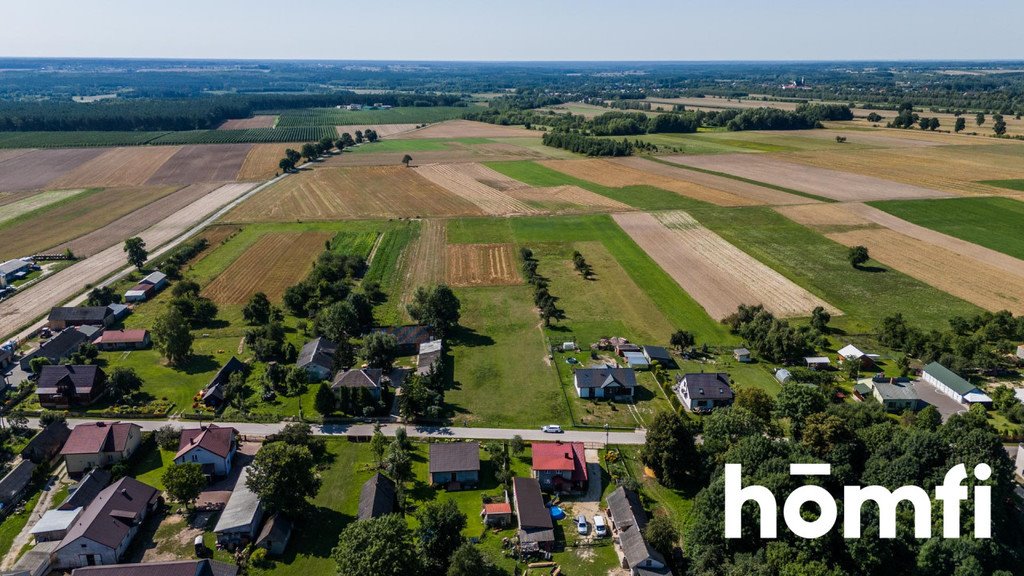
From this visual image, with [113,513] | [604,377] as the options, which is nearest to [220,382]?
[113,513]

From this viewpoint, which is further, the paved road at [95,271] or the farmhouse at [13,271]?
the farmhouse at [13,271]

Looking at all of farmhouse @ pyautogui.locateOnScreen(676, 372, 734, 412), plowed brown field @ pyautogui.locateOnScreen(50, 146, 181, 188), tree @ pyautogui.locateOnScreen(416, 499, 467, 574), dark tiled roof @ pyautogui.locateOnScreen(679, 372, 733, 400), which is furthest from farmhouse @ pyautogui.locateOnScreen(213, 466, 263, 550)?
plowed brown field @ pyautogui.locateOnScreen(50, 146, 181, 188)

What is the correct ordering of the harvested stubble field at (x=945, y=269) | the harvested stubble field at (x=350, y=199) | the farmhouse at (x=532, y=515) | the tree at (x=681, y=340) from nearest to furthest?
1. the farmhouse at (x=532, y=515)
2. the tree at (x=681, y=340)
3. the harvested stubble field at (x=945, y=269)
4. the harvested stubble field at (x=350, y=199)

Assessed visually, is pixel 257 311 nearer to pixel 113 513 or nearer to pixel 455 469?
pixel 113 513

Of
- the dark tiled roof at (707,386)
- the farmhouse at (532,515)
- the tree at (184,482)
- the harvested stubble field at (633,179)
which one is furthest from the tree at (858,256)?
the tree at (184,482)

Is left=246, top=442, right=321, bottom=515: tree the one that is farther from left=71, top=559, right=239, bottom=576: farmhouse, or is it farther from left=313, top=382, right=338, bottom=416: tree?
left=313, top=382, right=338, bottom=416: tree

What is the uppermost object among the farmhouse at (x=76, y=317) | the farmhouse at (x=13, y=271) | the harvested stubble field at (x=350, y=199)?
the harvested stubble field at (x=350, y=199)

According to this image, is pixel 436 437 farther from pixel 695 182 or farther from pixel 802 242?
pixel 695 182

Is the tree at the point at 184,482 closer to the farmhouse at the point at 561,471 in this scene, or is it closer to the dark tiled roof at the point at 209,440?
the dark tiled roof at the point at 209,440
